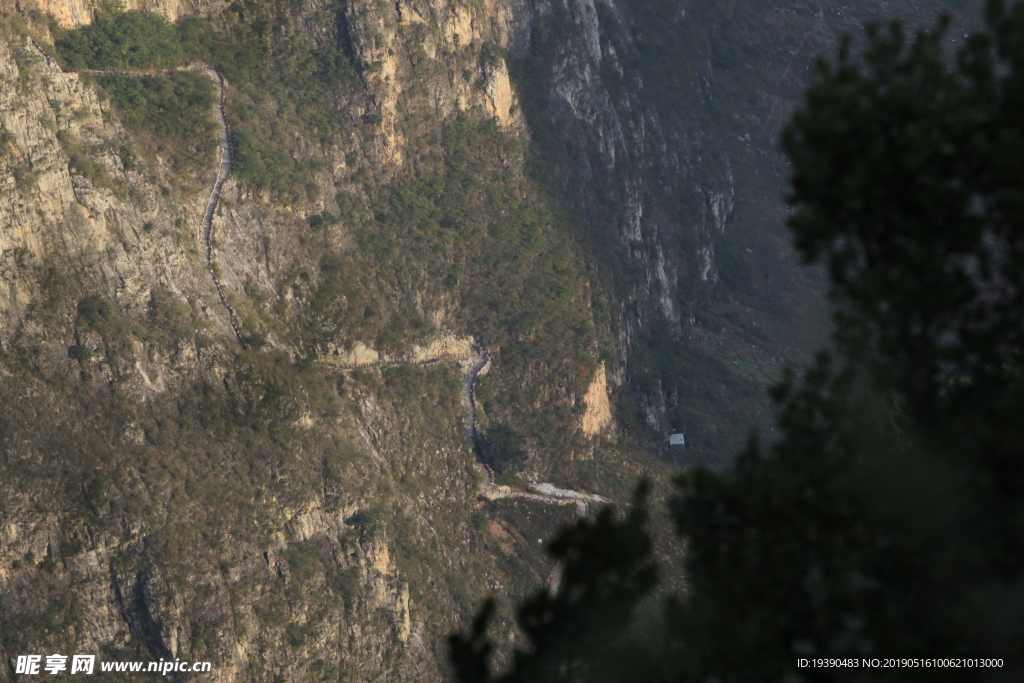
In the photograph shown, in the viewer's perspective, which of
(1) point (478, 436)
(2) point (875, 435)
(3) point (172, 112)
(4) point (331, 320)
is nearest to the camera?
(2) point (875, 435)

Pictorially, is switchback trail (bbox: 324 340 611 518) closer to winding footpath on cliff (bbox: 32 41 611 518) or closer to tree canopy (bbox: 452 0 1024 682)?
winding footpath on cliff (bbox: 32 41 611 518)

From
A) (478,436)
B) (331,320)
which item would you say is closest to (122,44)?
(331,320)

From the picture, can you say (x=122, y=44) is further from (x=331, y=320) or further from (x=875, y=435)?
(x=875, y=435)

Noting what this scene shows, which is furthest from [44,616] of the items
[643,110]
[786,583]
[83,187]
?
[643,110]

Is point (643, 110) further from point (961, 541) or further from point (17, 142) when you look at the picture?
point (961, 541)

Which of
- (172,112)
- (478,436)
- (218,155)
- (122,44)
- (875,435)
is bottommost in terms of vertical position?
(875,435)

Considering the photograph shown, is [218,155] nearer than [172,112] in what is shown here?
No

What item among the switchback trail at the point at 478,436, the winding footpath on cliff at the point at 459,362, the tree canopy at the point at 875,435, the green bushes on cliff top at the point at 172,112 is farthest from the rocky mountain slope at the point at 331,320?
the tree canopy at the point at 875,435
